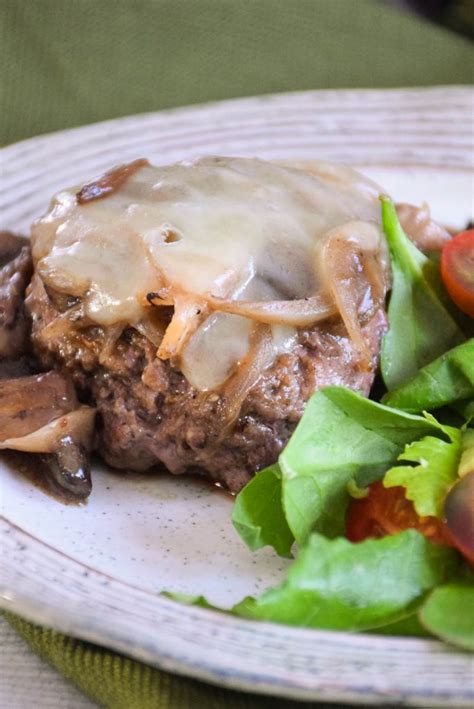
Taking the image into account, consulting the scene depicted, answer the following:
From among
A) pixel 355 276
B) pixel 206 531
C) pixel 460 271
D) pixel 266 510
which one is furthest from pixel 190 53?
pixel 266 510

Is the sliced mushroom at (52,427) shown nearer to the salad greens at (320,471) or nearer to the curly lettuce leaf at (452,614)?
the salad greens at (320,471)

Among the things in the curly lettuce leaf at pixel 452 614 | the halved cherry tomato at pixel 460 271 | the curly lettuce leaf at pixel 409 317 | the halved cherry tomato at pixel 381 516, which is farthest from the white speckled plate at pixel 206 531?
the halved cherry tomato at pixel 460 271

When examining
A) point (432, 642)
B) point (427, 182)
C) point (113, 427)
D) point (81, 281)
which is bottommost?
point (427, 182)

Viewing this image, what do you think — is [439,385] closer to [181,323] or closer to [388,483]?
[388,483]

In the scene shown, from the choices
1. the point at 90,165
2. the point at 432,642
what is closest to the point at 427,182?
the point at 90,165

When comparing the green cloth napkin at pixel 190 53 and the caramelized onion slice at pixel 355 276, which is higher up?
the caramelized onion slice at pixel 355 276

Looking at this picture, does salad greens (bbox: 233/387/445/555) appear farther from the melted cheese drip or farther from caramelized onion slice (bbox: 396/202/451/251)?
caramelized onion slice (bbox: 396/202/451/251)

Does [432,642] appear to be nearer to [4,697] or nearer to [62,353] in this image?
[4,697]
